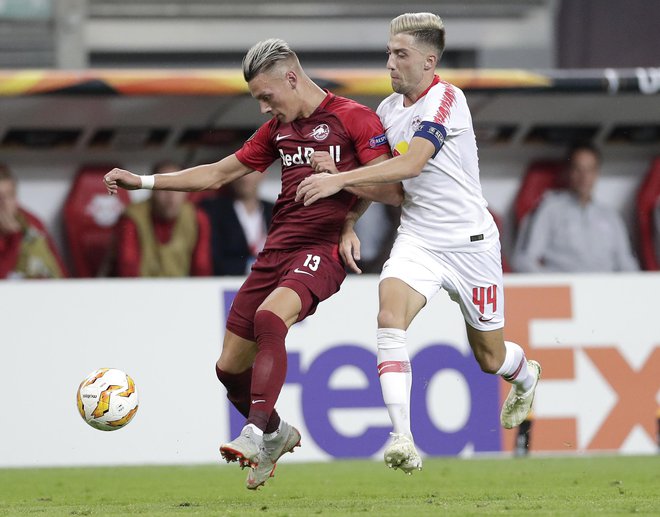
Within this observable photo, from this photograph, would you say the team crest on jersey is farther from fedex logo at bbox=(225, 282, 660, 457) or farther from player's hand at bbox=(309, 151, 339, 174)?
fedex logo at bbox=(225, 282, 660, 457)

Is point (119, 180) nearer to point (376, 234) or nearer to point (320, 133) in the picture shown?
point (320, 133)

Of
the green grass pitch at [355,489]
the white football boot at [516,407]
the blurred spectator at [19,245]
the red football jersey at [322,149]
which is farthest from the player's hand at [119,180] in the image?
the blurred spectator at [19,245]

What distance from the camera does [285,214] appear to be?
7371 mm

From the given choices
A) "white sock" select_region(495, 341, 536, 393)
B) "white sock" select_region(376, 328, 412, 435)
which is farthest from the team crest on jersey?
"white sock" select_region(495, 341, 536, 393)

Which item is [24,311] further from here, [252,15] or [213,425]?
[252,15]

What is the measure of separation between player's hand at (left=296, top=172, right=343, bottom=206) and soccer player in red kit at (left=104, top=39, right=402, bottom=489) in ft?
0.96

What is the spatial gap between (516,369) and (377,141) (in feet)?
5.01

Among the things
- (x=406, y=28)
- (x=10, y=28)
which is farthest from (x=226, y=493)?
(x=10, y=28)

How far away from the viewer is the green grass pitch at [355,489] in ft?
21.9

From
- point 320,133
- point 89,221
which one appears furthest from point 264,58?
point 89,221

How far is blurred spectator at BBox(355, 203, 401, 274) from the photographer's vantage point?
36.8 feet

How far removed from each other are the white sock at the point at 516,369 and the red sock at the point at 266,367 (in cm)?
141

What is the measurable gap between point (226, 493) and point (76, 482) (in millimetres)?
1322

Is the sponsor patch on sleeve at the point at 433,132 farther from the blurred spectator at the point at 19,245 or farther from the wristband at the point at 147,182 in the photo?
the blurred spectator at the point at 19,245
